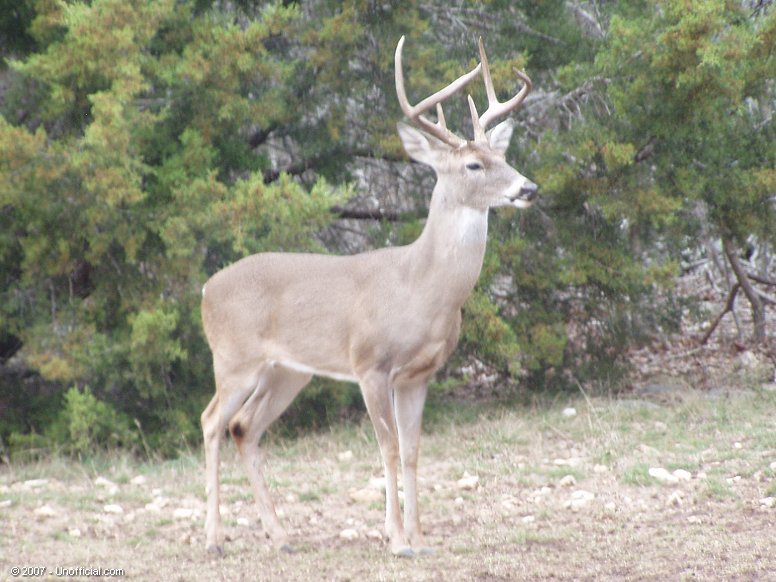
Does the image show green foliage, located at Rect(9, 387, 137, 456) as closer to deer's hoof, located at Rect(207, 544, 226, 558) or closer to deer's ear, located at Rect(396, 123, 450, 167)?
deer's hoof, located at Rect(207, 544, 226, 558)

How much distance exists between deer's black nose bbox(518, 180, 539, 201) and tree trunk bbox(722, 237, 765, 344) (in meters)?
5.96

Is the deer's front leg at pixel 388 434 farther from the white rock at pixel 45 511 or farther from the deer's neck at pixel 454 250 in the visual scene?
the white rock at pixel 45 511

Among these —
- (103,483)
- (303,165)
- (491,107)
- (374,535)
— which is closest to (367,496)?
(374,535)

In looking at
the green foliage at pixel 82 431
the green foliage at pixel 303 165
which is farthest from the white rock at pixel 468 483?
the green foliage at pixel 82 431

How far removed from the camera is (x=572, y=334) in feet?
40.3

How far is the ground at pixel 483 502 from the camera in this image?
654 cm

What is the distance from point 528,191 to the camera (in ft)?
22.4

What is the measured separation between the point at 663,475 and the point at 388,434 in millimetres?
2402

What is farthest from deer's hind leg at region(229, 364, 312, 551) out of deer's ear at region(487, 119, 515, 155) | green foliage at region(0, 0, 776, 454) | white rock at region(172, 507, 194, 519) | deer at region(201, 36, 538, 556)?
green foliage at region(0, 0, 776, 454)

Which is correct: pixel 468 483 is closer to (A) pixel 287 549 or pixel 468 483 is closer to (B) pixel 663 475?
(B) pixel 663 475

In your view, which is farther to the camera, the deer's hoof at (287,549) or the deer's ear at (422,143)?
the deer's ear at (422,143)

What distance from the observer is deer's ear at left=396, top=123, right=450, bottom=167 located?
717cm

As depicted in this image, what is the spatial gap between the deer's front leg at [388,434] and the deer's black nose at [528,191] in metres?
1.28

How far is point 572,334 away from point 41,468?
5.34m
